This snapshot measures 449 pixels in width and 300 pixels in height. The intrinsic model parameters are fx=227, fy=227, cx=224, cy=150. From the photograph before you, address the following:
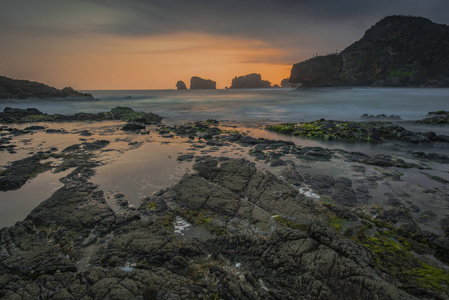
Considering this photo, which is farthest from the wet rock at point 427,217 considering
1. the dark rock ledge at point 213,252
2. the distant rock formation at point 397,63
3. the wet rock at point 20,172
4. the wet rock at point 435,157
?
the distant rock formation at point 397,63

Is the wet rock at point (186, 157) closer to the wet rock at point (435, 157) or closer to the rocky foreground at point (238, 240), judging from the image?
the rocky foreground at point (238, 240)

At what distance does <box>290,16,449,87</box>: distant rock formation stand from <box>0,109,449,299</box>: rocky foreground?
355ft

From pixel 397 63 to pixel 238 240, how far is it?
13339 cm

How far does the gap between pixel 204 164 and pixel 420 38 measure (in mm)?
144177

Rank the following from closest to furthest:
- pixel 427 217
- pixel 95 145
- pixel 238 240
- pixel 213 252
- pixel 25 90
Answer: pixel 213 252 < pixel 238 240 < pixel 427 217 < pixel 95 145 < pixel 25 90

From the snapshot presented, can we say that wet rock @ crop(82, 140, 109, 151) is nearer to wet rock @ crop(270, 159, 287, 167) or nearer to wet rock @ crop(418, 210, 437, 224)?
wet rock @ crop(270, 159, 287, 167)

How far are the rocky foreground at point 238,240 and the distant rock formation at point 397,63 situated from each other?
108 m

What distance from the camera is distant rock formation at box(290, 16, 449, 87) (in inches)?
3720

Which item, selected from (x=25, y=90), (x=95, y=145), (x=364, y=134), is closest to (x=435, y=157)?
(x=364, y=134)

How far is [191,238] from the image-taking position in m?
4.48

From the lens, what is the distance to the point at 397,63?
10375 cm

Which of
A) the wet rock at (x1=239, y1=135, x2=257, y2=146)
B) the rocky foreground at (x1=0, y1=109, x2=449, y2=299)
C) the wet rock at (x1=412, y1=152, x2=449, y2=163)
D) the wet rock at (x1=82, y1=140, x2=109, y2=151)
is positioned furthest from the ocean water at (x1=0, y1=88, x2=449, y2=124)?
the rocky foreground at (x1=0, y1=109, x2=449, y2=299)

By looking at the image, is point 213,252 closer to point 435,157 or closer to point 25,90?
point 435,157

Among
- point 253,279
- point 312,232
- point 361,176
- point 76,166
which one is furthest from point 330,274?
point 76,166
